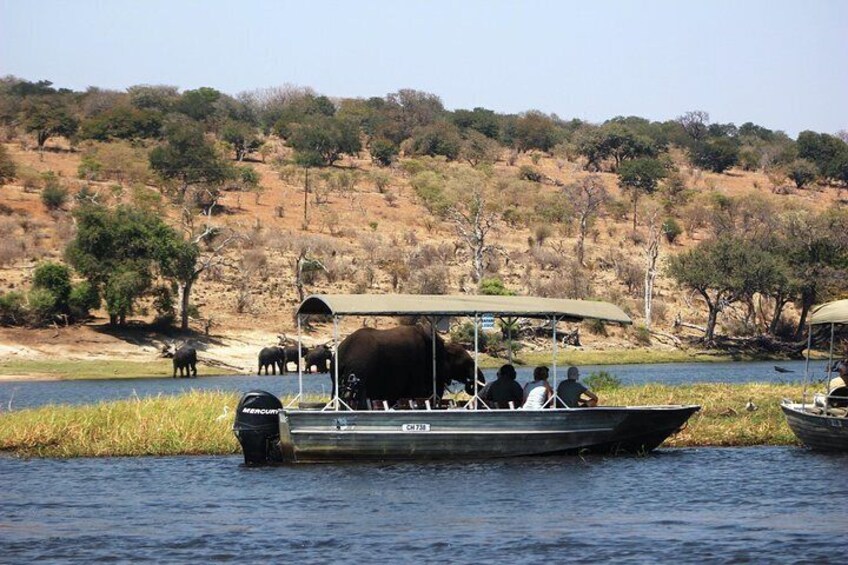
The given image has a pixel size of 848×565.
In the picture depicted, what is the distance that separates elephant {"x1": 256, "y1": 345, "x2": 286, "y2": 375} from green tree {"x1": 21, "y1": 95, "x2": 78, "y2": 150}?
52.3 metres

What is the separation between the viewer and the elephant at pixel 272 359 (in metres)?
52.5

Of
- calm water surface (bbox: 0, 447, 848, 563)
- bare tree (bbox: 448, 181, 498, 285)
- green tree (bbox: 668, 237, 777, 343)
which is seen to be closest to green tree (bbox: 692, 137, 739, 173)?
bare tree (bbox: 448, 181, 498, 285)

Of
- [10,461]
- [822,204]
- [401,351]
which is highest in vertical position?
[822,204]

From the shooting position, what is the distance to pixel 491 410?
23.7 metres

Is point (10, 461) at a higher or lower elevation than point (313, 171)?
lower

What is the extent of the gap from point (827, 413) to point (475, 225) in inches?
1859

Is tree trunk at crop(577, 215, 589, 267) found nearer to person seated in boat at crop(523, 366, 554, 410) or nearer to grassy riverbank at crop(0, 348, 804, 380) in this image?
grassy riverbank at crop(0, 348, 804, 380)

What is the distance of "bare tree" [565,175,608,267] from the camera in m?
80.8

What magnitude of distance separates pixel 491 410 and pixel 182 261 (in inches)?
1497

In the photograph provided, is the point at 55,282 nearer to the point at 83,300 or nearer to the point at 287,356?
the point at 83,300

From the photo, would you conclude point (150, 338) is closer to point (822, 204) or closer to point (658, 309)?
point (658, 309)

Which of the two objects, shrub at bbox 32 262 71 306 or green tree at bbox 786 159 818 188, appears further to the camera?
green tree at bbox 786 159 818 188

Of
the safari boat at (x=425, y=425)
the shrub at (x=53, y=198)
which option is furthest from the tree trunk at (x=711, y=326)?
the safari boat at (x=425, y=425)

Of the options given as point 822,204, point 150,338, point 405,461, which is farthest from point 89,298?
point 822,204
